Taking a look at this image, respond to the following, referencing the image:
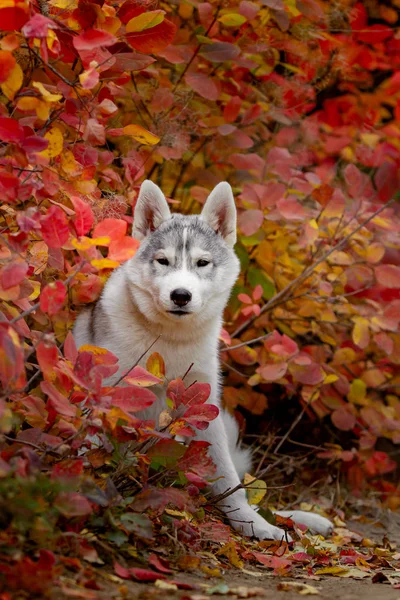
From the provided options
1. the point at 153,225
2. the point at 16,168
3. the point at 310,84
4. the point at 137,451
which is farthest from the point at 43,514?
the point at 310,84

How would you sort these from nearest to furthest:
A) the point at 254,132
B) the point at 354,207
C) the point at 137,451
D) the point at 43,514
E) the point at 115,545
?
the point at 43,514, the point at 115,545, the point at 137,451, the point at 354,207, the point at 254,132

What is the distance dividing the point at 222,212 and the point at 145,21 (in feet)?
4.48

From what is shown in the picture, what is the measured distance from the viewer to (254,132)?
5102 millimetres

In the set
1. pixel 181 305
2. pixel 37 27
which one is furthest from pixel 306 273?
pixel 37 27

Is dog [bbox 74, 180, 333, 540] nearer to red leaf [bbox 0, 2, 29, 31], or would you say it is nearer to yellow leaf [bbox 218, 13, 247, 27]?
yellow leaf [bbox 218, 13, 247, 27]

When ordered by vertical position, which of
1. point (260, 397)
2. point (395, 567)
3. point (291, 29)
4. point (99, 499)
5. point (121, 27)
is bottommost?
point (260, 397)

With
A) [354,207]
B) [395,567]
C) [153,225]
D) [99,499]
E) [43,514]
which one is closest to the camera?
[43,514]

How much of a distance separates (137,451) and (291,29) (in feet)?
9.66

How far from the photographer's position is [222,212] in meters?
4.01

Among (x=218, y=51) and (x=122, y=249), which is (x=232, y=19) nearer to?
(x=218, y=51)

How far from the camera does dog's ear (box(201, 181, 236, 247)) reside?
393 centimetres

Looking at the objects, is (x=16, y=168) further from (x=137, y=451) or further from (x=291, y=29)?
(x=291, y=29)

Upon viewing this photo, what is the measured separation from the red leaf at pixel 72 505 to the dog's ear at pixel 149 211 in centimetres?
187

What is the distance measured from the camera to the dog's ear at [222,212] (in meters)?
3.93
